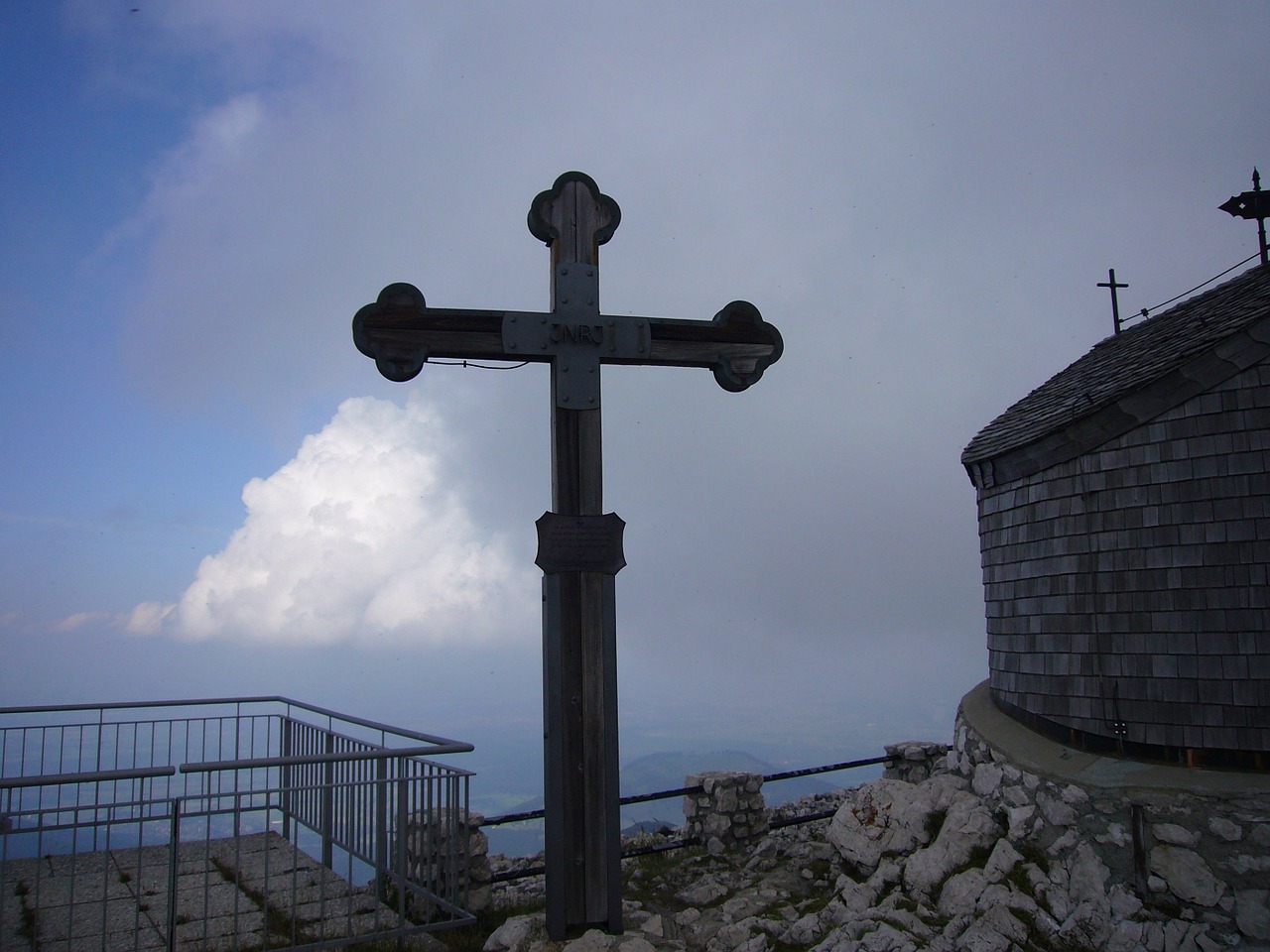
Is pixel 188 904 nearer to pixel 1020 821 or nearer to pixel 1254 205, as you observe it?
pixel 1020 821

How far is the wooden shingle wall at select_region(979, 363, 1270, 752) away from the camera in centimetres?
770

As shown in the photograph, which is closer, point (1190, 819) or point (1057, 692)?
point (1190, 819)

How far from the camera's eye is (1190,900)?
272 inches

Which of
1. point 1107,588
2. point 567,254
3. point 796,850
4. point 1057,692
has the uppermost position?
A: point 567,254

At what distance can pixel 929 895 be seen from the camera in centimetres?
742

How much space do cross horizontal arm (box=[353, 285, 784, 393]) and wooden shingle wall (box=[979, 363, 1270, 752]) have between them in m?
3.72

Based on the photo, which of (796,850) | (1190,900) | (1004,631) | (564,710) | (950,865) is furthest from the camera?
(1004,631)

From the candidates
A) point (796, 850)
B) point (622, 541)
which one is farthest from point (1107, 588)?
point (622, 541)

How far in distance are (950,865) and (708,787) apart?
2.43 metres

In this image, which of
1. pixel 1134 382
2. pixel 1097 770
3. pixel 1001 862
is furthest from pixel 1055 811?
pixel 1134 382

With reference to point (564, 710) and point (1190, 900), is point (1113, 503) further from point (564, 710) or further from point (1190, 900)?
point (564, 710)

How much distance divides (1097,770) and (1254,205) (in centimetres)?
840

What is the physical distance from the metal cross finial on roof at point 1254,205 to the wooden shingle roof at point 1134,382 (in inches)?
71.8

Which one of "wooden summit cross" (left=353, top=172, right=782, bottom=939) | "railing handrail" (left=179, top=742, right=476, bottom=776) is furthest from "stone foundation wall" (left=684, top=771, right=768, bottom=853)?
"railing handrail" (left=179, top=742, right=476, bottom=776)
